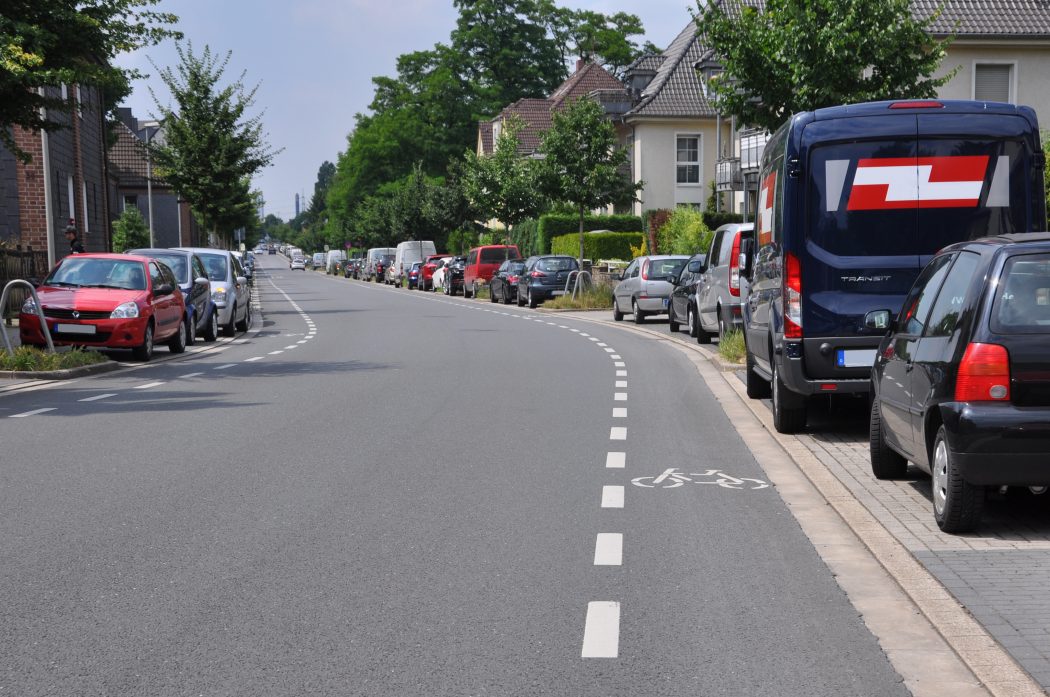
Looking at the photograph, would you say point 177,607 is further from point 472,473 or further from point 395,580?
point 472,473

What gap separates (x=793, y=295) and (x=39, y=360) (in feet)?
35.2

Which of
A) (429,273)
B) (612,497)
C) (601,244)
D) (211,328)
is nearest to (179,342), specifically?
(211,328)

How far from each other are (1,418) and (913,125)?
8477mm

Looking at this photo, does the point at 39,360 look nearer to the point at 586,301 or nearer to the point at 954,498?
the point at 954,498

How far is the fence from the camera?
29.5 metres

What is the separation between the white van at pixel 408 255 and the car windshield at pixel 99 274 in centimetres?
4710

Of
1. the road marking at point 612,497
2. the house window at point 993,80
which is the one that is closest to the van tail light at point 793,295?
the road marking at point 612,497

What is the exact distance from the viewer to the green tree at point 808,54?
20812mm

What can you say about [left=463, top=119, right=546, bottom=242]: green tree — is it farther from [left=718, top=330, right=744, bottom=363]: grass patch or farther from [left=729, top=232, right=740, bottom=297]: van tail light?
[left=718, top=330, right=744, bottom=363]: grass patch

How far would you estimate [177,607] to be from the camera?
5797mm

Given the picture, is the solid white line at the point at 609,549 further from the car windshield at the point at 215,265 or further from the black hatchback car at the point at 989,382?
the car windshield at the point at 215,265

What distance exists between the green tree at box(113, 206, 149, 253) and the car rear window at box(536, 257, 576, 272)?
34658mm

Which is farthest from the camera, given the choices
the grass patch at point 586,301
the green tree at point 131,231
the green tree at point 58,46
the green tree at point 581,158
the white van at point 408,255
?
the green tree at point 131,231

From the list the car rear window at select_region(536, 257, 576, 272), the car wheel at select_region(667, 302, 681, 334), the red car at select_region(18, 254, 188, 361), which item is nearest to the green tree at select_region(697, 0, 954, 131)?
the car wheel at select_region(667, 302, 681, 334)
